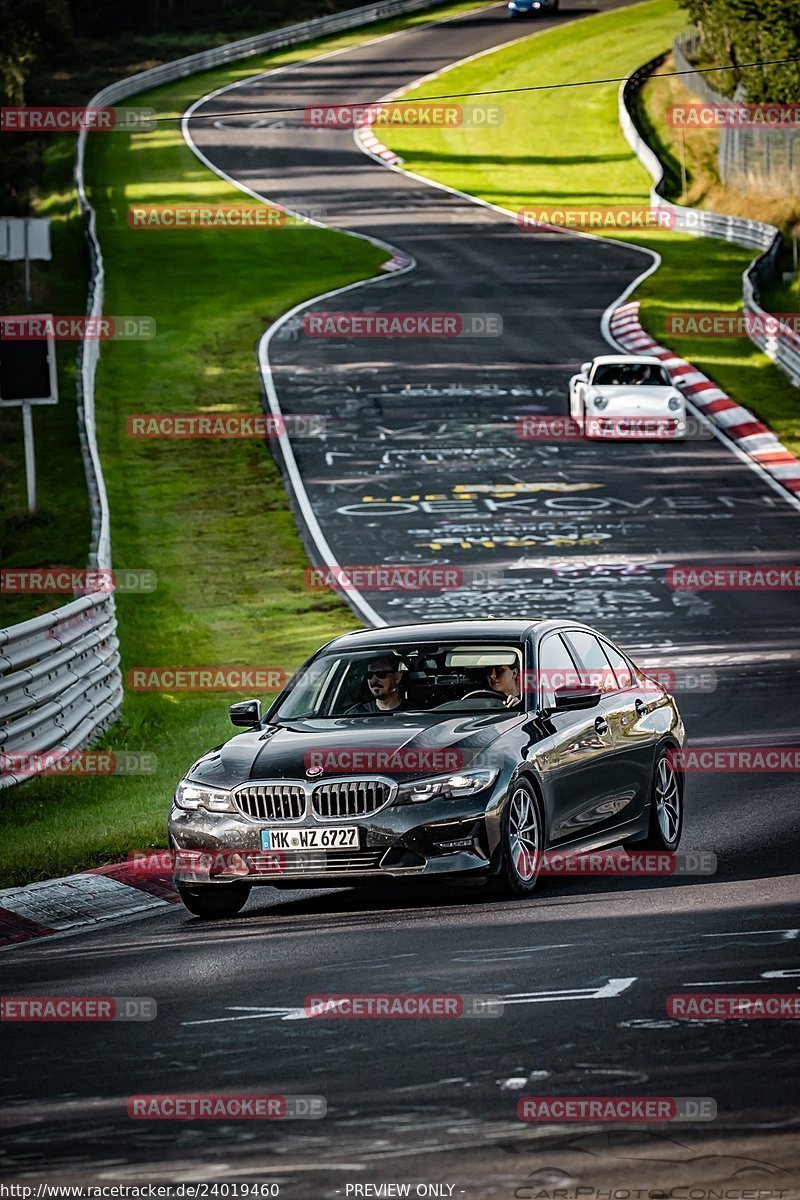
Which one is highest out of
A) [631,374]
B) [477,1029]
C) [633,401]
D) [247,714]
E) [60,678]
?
[477,1029]

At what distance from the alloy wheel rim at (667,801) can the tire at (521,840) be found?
158 centimetres

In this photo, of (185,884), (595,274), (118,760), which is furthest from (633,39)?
(185,884)

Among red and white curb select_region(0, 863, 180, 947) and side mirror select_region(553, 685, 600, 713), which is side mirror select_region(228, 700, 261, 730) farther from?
side mirror select_region(553, 685, 600, 713)

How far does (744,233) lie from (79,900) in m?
45.0

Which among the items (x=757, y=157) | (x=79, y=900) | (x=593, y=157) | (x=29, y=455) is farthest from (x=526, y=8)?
(x=79, y=900)

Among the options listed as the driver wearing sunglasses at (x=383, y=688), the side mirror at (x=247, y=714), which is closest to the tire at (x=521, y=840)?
the driver wearing sunglasses at (x=383, y=688)

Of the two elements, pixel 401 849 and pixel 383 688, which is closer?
pixel 401 849

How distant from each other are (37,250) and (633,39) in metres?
65.4

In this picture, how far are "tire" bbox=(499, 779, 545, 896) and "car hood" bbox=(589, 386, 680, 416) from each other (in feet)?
79.3

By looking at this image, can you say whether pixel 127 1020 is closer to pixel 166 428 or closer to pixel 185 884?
pixel 185 884

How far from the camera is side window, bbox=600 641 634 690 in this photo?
41.1 feet

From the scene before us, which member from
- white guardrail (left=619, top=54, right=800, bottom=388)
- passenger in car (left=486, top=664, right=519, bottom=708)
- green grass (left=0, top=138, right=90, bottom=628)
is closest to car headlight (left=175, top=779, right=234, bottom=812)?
passenger in car (left=486, top=664, right=519, bottom=708)

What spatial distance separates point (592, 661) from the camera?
1222 centimetres

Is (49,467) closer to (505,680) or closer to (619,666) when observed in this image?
(619,666)
